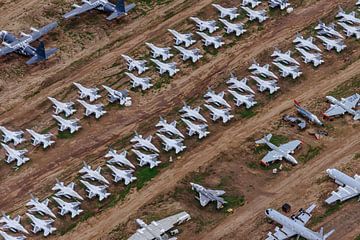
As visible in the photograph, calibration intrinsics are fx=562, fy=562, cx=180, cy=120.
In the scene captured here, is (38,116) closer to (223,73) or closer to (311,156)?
(223,73)

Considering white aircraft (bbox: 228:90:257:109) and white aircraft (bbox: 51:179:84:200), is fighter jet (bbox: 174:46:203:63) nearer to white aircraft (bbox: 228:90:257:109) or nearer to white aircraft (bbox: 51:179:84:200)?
white aircraft (bbox: 228:90:257:109)

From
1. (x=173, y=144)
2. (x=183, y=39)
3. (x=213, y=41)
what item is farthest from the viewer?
(x=183, y=39)

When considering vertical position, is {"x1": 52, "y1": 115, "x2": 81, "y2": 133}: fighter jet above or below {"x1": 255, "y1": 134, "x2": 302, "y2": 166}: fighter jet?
above

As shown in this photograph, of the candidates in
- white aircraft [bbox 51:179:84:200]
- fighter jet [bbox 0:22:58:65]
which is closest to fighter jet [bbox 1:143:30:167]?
white aircraft [bbox 51:179:84:200]

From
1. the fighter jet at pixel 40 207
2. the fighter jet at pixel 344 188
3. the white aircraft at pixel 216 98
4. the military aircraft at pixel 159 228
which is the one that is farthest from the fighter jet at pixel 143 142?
the fighter jet at pixel 344 188

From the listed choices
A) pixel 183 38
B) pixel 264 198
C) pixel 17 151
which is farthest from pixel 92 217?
pixel 183 38

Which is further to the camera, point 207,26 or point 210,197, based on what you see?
point 207,26

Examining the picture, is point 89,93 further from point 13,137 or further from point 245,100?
point 245,100

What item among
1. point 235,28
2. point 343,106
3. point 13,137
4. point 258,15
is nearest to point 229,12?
point 235,28
